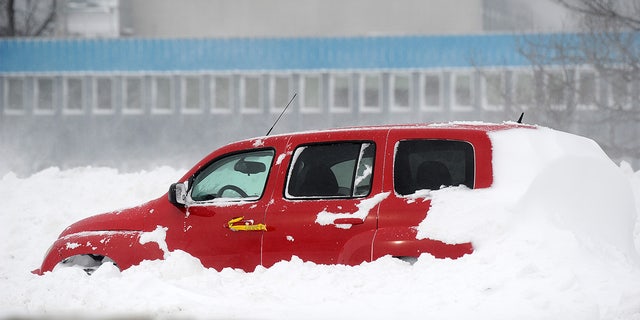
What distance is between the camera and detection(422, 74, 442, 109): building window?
38938 mm

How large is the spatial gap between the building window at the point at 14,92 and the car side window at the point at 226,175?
34.0 meters

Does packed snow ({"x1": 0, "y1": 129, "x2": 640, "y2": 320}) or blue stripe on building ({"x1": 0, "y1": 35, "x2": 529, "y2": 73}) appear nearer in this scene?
packed snow ({"x1": 0, "y1": 129, "x2": 640, "y2": 320})

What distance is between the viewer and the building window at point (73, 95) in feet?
133

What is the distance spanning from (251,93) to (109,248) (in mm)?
31651

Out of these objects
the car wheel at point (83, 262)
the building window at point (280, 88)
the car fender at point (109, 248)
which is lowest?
the building window at point (280, 88)

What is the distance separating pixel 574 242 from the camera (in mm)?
6590

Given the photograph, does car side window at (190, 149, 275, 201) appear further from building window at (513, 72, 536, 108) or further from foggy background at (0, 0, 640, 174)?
foggy background at (0, 0, 640, 174)

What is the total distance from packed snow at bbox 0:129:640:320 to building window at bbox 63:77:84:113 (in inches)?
1308

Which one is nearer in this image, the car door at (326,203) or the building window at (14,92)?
the car door at (326,203)

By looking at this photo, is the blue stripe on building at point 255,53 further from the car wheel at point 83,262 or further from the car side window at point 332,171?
the car side window at point 332,171

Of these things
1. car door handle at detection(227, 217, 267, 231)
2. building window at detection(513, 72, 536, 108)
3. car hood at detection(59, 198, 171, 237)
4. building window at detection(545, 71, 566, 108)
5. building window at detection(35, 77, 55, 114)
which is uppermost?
car door handle at detection(227, 217, 267, 231)

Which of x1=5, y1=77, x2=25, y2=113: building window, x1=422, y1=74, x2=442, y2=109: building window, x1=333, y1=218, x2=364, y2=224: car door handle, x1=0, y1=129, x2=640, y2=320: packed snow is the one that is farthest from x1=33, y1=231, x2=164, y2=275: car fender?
x1=5, y1=77, x2=25, y2=113: building window

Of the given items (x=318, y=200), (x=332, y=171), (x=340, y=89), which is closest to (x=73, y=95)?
(x=340, y=89)

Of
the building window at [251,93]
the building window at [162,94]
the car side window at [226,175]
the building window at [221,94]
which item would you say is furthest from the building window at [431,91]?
the car side window at [226,175]
